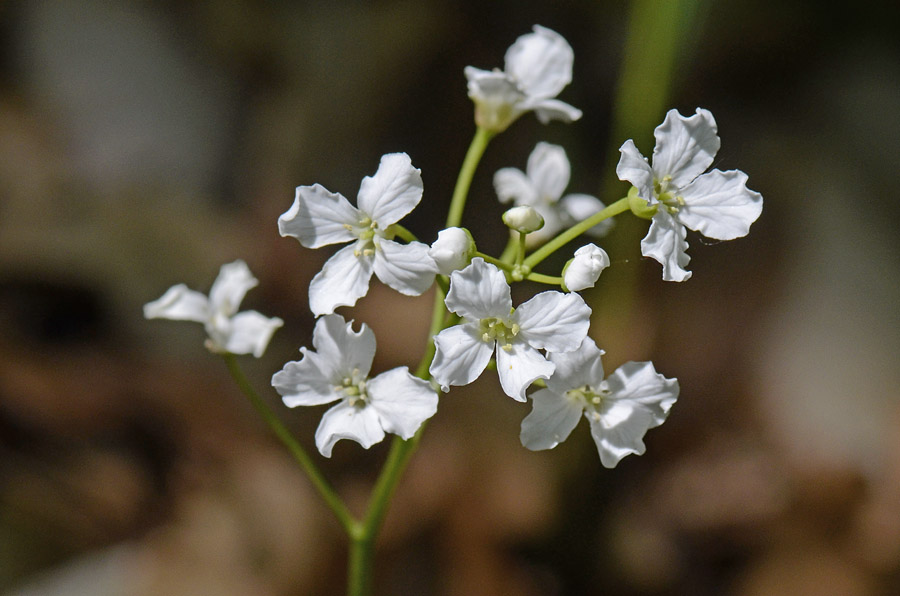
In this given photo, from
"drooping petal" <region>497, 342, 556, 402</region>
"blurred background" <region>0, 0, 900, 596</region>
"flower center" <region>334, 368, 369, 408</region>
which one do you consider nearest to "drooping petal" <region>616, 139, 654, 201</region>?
"drooping petal" <region>497, 342, 556, 402</region>

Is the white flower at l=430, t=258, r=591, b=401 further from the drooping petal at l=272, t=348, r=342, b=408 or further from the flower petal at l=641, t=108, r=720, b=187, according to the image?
the flower petal at l=641, t=108, r=720, b=187

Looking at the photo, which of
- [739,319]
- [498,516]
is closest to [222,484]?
[498,516]

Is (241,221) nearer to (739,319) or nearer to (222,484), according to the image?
(222,484)

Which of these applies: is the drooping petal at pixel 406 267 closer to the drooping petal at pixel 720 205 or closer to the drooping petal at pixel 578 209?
the drooping petal at pixel 720 205

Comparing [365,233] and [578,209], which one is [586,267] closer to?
[365,233]

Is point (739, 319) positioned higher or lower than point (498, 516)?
higher

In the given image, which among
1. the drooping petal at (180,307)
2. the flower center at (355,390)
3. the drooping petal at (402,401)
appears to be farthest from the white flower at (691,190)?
the drooping petal at (180,307)

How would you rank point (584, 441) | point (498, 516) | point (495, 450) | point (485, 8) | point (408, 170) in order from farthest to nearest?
point (485, 8) < point (495, 450) < point (498, 516) < point (584, 441) < point (408, 170)

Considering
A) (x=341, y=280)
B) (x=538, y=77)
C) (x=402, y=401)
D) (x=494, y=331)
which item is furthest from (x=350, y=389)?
(x=538, y=77)
